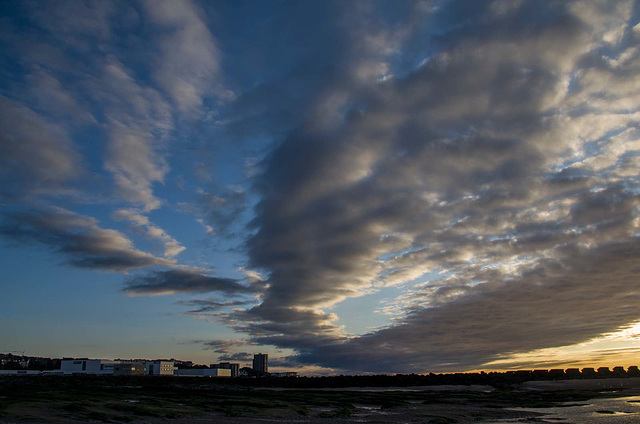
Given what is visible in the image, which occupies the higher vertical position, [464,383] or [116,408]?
[116,408]

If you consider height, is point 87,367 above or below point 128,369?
above

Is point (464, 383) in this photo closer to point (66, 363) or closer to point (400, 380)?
point (400, 380)

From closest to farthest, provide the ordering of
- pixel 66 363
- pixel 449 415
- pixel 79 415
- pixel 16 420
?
pixel 16 420, pixel 79 415, pixel 449 415, pixel 66 363

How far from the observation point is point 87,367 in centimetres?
18725

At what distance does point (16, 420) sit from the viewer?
34.2 meters

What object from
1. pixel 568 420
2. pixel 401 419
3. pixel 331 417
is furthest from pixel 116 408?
pixel 568 420

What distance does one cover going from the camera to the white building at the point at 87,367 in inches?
7318

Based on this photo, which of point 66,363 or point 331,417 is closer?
point 331,417

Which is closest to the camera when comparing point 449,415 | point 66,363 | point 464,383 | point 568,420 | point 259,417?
point 568,420

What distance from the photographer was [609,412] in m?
52.8

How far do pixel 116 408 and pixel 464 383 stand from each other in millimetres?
131880

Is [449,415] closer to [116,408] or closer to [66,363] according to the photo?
[116,408]

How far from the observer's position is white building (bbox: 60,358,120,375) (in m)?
186

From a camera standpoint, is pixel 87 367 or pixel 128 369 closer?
pixel 128 369
